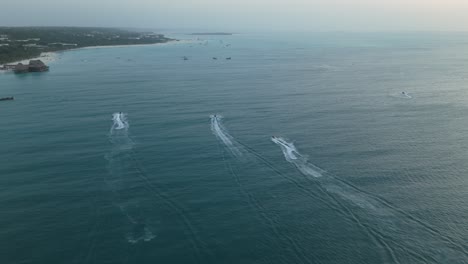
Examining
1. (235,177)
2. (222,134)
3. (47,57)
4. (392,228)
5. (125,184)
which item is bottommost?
(125,184)

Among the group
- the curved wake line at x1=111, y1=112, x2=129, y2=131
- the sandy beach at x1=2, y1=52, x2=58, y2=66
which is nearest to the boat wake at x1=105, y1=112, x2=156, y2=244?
the curved wake line at x1=111, y1=112, x2=129, y2=131

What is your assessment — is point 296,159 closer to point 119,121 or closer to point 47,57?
point 119,121

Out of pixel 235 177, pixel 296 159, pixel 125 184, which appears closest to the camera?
pixel 125 184

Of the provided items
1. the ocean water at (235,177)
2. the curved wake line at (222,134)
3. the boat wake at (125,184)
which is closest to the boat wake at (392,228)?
the ocean water at (235,177)

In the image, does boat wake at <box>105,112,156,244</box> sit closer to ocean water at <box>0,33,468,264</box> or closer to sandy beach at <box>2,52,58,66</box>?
ocean water at <box>0,33,468,264</box>

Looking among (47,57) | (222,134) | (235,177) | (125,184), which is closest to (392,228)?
(235,177)

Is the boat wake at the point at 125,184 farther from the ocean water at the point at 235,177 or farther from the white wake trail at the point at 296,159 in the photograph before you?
the white wake trail at the point at 296,159

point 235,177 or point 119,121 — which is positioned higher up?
point 119,121
